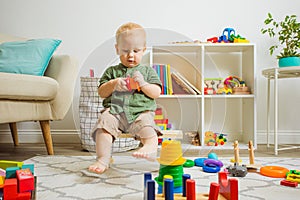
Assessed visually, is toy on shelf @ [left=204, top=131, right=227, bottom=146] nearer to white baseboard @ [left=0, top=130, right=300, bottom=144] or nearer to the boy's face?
white baseboard @ [left=0, top=130, right=300, bottom=144]

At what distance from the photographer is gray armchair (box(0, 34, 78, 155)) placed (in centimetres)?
132

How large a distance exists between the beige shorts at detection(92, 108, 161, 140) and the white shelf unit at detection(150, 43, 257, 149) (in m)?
0.34

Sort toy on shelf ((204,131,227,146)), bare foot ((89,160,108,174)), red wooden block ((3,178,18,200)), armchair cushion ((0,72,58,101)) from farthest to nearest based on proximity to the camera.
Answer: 1. toy on shelf ((204,131,227,146))
2. armchair cushion ((0,72,58,101))
3. bare foot ((89,160,108,174))
4. red wooden block ((3,178,18,200))

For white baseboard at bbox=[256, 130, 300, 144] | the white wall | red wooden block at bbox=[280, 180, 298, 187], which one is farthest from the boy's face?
white baseboard at bbox=[256, 130, 300, 144]

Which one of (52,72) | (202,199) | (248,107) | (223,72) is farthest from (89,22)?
(202,199)

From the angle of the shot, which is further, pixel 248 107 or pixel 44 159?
pixel 248 107

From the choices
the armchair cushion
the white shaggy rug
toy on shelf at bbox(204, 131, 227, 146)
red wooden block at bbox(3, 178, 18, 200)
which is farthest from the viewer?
toy on shelf at bbox(204, 131, 227, 146)

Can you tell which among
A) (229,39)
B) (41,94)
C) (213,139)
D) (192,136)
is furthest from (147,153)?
(229,39)

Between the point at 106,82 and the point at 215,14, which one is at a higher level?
the point at 215,14

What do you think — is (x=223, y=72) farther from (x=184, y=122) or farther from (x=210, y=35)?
(x=184, y=122)

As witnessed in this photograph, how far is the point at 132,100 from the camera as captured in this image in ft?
3.61

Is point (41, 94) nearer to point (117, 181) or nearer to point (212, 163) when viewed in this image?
point (117, 181)

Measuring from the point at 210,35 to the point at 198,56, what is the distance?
36cm

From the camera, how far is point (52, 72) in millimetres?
1646
